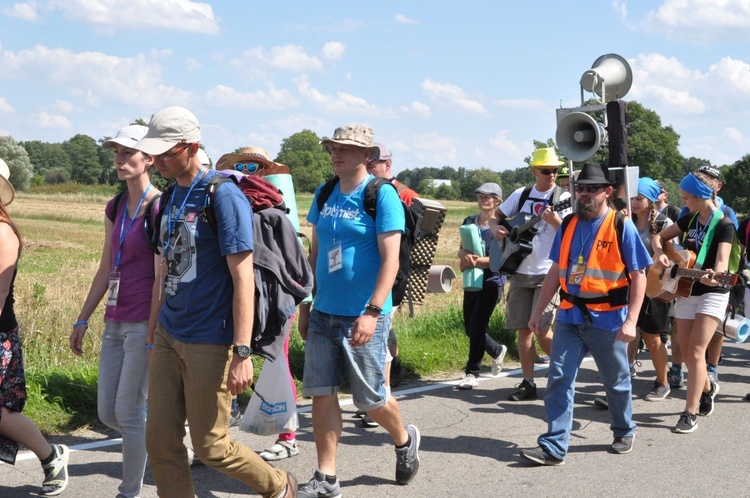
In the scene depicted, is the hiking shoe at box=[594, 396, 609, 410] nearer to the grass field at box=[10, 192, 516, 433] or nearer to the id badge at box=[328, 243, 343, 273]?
the grass field at box=[10, 192, 516, 433]

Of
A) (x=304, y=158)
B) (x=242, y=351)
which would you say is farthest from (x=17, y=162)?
(x=242, y=351)

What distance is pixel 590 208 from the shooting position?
568 cm

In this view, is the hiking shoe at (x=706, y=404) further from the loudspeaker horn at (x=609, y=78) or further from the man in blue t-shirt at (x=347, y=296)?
the man in blue t-shirt at (x=347, y=296)

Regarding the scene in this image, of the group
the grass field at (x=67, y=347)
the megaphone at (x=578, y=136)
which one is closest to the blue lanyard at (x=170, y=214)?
the grass field at (x=67, y=347)

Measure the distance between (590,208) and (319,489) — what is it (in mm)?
2552

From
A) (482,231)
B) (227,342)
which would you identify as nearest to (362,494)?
(227,342)

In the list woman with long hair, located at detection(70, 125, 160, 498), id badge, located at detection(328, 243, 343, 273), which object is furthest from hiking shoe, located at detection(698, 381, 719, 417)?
woman with long hair, located at detection(70, 125, 160, 498)

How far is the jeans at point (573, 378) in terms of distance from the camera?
18.0ft

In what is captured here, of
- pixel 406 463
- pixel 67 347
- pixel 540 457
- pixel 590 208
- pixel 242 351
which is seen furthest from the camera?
pixel 67 347

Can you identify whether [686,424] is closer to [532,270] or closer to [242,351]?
[532,270]

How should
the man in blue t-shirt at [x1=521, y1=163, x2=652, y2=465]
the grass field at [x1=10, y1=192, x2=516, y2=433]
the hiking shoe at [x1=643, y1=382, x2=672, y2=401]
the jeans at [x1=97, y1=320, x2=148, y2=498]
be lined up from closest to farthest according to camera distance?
the jeans at [x1=97, y1=320, x2=148, y2=498]
the man in blue t-shirt at [x1=521, y1=163, x2=652, y2=465]
the grass field at [x1=10, y1=192, x2=516, y2=433]
the hiking shoe at [x1=643, y1=382, x2=672, y2=401]

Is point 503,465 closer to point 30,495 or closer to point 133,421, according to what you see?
point 133,421

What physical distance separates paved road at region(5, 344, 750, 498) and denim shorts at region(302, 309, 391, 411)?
617mm

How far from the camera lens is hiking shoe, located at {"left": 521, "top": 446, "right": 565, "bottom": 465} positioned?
5.41 metres
